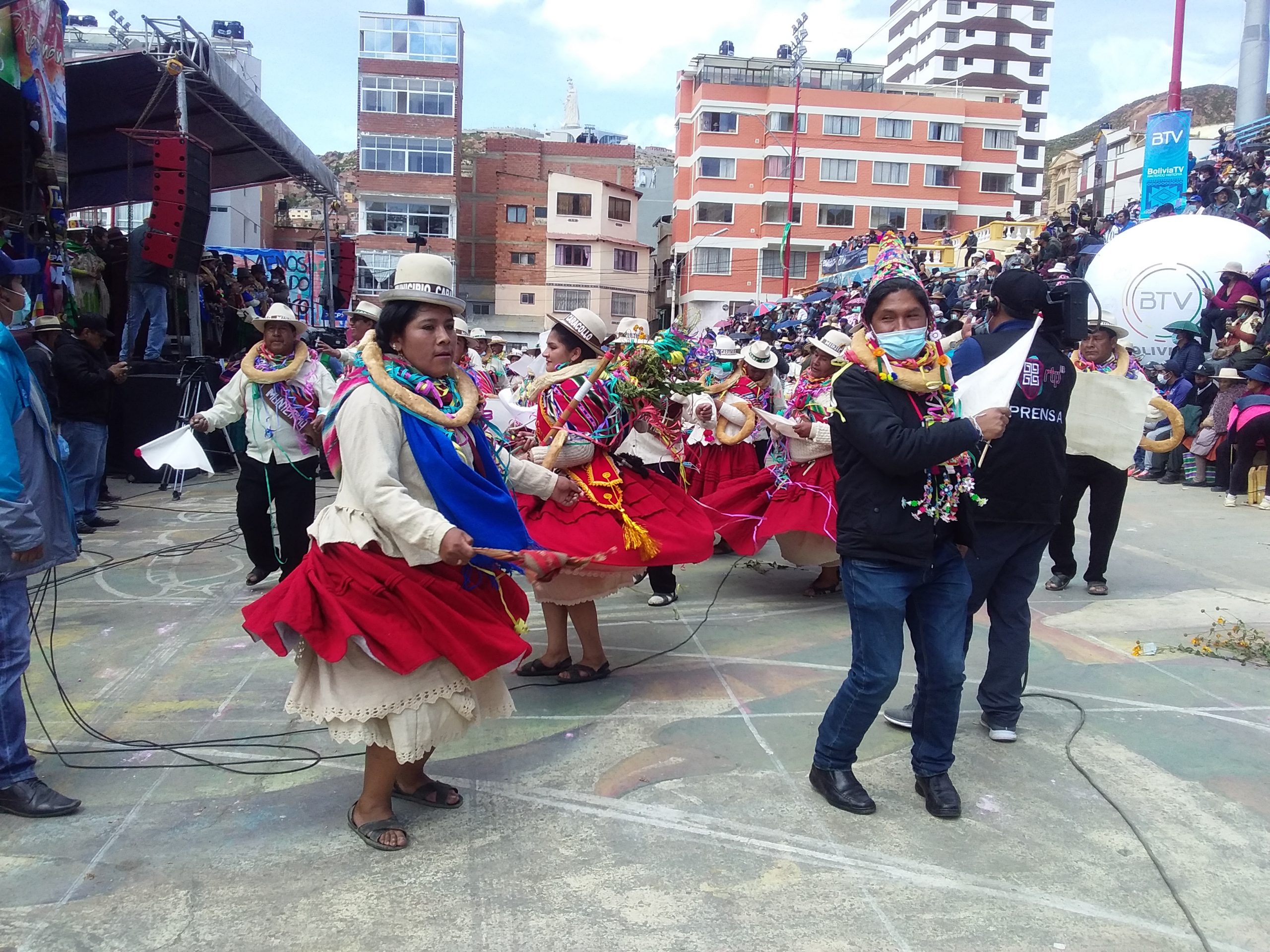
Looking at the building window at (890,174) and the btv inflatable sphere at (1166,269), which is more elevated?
the building window at (890,174)

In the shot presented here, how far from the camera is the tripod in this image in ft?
36.6

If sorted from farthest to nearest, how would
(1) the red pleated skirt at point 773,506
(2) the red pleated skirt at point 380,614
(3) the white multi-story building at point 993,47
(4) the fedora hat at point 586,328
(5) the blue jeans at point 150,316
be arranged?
1. (3) the white multi-story building at point 993,47
2. (5) the blue jeans at point 150,316
3. (1) the red pleated skirt at point 773,506
4. (4) the fedora hat at point 586,328
5. (2) the red pleated skirt at point 380,614

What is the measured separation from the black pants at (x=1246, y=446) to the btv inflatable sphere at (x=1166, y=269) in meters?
2.81

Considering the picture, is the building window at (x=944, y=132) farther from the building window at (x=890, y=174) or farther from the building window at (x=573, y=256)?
the building window at (x=573, y=256)

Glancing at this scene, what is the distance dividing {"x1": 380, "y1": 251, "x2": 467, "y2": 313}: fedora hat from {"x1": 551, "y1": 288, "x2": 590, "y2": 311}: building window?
160 feet

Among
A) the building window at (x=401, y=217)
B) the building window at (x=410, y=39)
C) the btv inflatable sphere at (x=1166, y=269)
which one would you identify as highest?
the building window at (x=410, y=39)

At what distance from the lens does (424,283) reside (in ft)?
10.6

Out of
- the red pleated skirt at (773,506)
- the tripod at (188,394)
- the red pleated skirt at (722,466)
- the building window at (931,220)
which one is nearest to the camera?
the red pleated skirt at (773,506)

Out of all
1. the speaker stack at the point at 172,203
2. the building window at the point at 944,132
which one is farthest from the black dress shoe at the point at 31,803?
the building window at the point at 944,132

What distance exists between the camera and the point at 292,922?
2740mm

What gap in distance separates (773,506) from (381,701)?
393 cm

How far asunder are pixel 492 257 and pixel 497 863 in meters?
54.2

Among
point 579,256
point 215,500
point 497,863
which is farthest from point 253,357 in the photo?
point 579,256

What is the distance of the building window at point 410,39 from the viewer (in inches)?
1937
